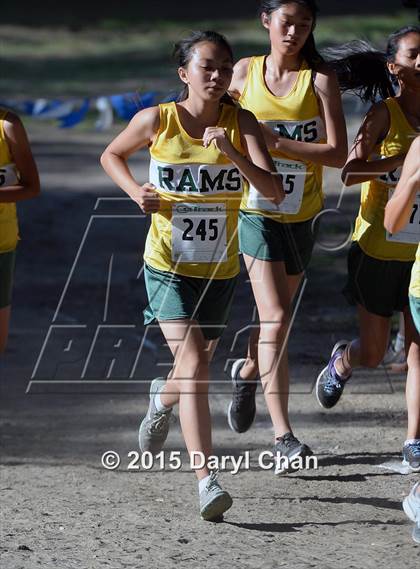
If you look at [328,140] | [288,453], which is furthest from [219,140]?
[288,453]

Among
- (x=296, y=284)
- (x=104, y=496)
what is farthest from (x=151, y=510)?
(x=296, y=284)

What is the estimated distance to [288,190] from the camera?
5809 millimetres

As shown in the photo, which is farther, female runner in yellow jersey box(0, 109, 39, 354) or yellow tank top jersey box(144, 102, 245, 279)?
female runner in yellow jersey box(0, 109, 39, 354)

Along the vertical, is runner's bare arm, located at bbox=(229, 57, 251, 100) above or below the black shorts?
above

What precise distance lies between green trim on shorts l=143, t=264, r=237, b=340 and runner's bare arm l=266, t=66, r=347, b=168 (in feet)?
2.19

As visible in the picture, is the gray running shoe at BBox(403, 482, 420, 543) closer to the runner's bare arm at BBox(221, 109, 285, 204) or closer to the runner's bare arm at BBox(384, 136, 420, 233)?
the runner's bare arm at BBox(384, 136, 420, 233)

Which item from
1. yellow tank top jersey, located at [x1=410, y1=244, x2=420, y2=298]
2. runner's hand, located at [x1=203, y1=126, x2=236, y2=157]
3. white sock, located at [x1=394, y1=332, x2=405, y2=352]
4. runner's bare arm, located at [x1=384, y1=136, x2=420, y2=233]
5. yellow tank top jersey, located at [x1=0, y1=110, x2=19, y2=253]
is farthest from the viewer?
white sock, located at [x1=394, y1=332, x2=405, y2=352]

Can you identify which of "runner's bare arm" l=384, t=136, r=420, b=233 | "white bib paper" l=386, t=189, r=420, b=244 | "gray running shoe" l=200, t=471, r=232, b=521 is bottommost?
"gray running shoe" l=200, t=471, r=232, b=521

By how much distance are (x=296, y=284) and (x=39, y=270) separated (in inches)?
195

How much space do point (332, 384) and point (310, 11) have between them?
6.50ft

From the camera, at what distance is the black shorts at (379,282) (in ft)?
19.1

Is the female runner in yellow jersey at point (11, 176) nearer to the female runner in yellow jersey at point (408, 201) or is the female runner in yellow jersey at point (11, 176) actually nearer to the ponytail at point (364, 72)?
the ponytail at point (364, 72)

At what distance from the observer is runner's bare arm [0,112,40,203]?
5742mm

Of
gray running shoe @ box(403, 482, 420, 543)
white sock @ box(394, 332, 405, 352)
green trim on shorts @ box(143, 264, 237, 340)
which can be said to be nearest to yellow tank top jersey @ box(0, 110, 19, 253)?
green trim on shorts @ box(143, 264, 237, 340)
